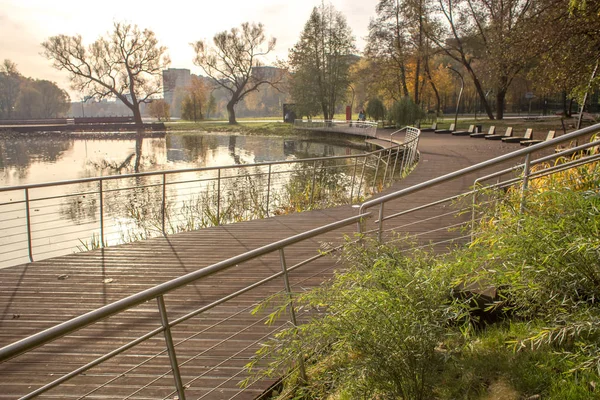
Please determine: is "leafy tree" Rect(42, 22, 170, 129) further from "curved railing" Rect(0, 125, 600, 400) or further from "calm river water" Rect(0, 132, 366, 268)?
"curved railing" Rect(0, 125, 600, 400)

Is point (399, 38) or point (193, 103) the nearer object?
point (399, 38)

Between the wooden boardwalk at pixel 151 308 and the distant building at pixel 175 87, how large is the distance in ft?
161

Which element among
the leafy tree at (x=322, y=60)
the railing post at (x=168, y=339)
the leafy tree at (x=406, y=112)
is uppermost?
the leafy tree at (x=322, y=60)

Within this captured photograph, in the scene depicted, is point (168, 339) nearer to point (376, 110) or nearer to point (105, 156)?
point (105, 156)

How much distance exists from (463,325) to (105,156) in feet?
81.7

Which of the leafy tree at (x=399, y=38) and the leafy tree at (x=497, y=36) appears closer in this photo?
the leafy tree at (x=497, y=36)

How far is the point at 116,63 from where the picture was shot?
147 ft

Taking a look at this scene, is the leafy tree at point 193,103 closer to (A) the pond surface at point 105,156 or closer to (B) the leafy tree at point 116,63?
(B) the leafy tree at point 116,63

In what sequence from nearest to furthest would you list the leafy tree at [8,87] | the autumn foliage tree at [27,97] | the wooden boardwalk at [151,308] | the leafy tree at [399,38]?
the wooden boardwalk at [151,308]
the leafy tree at [8,87]
the autumn foliage tree at [27,97]
the leafy tree at [399,38]

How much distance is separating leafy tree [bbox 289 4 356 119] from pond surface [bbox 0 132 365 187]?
1577cm

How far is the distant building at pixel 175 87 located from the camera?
5228 centimetres

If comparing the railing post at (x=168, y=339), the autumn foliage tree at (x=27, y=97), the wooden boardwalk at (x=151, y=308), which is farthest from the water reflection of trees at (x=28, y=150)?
the railing post at (x=168, y=339)

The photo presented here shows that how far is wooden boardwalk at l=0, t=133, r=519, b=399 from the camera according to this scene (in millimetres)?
3166

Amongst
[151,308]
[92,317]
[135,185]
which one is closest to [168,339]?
[92,317]
